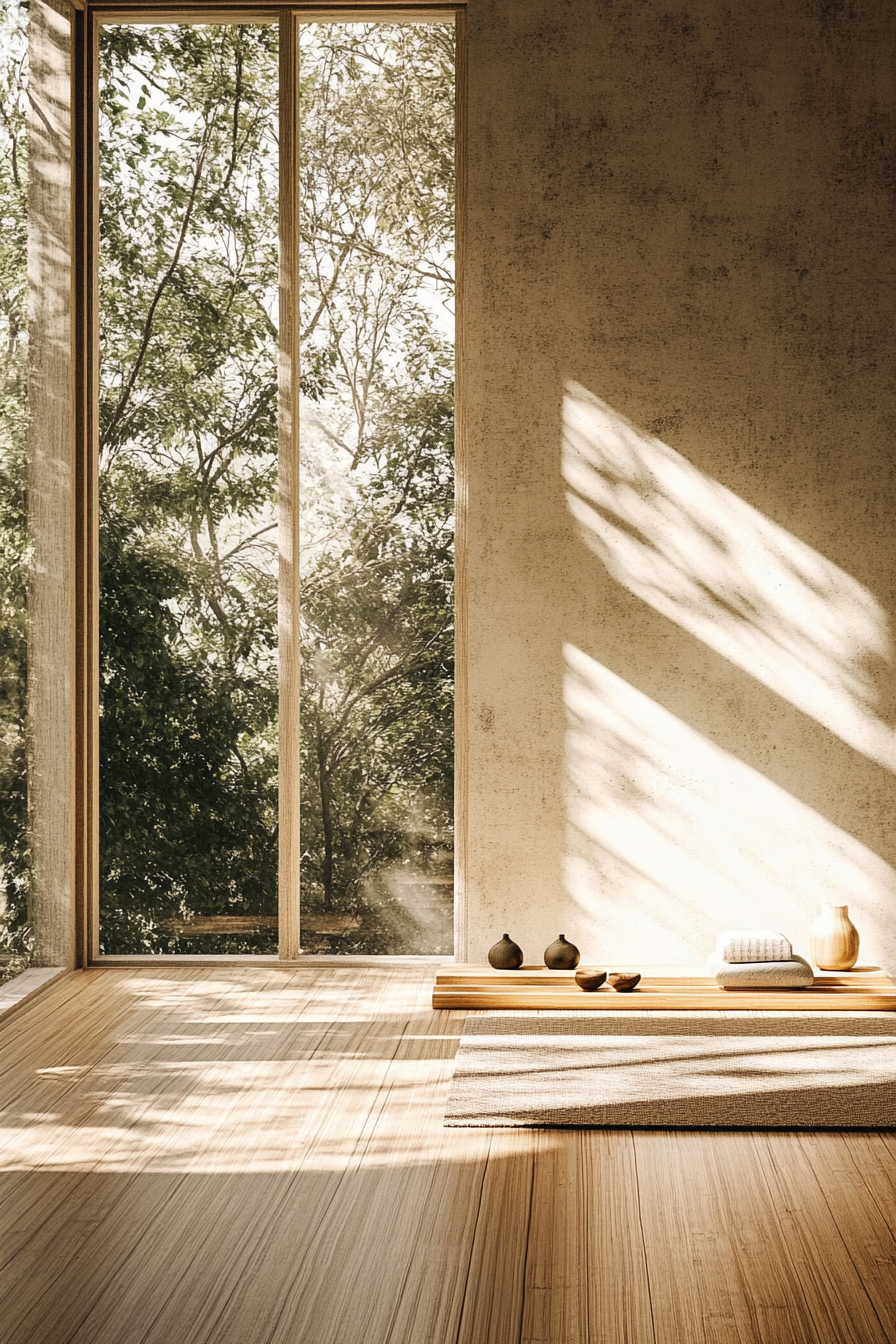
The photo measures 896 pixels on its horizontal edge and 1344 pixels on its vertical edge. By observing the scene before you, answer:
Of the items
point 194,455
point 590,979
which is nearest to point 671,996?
point 590,979

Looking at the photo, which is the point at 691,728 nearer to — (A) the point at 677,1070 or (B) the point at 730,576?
(B) the point at 730,576

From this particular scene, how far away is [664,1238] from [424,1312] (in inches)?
21.9

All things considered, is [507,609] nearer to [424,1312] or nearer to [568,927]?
[568,927]

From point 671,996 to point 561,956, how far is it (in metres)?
0.39

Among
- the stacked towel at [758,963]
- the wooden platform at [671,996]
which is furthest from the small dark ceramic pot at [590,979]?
the stacked towel at [758,963]

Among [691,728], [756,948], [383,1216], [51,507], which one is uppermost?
[51,507]

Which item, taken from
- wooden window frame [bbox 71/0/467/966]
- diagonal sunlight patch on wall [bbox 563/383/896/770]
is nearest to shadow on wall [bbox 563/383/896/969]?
diagonal sunlight patch on wall [bbox 563/383/896/770]

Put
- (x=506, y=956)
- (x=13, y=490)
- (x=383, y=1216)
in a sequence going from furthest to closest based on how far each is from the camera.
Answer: (x=506, y=956) → (x=13, y=490) → (x=383, y=1216)

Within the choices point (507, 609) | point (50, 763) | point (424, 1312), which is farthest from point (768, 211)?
point (424, 1312)

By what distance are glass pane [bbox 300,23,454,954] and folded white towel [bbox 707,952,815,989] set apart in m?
1.05

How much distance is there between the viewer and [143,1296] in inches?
93.1

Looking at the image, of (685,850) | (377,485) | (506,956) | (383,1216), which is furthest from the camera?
(377,485)

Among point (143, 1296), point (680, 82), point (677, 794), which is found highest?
point (680, 82)

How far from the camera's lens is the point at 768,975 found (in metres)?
4.29
